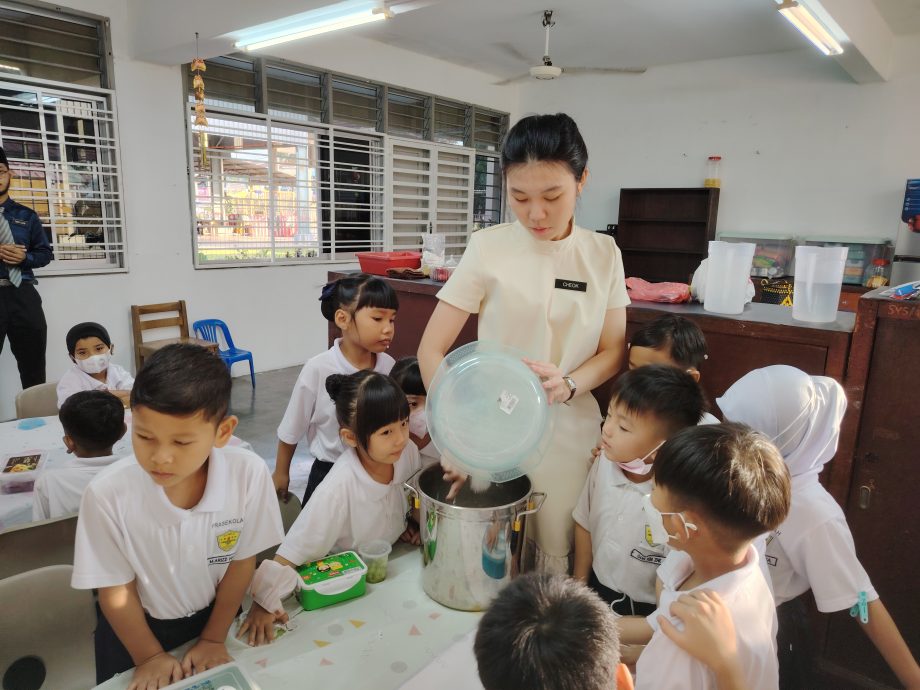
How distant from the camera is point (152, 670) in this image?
98 cm

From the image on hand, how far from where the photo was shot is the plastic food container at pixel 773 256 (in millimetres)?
5680

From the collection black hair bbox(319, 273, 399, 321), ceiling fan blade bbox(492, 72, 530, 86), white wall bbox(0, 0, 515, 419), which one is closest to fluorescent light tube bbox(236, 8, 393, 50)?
white wall bbox(0, 0, 515, 419)

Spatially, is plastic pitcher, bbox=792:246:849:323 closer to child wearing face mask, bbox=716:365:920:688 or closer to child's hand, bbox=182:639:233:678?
child wearing face mask, bbox=716:365:920:688

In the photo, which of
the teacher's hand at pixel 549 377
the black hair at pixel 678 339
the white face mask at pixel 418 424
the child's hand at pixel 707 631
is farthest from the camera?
the white face mask at pixel 418 424

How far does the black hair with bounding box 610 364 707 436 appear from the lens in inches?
47.4

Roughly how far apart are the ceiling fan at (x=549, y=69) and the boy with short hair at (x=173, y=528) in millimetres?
4659

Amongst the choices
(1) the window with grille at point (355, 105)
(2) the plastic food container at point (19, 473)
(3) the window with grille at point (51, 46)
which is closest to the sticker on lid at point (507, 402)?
(2) the plastic food container at point (19, 473)

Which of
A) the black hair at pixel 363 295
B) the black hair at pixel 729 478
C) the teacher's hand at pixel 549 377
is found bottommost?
the black hair at pixel 729 478

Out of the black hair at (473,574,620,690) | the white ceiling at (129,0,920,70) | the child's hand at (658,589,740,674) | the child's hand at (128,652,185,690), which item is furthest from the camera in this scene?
the white ceiling at (129,0,920,70)

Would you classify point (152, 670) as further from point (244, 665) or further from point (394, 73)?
point (394, 73)

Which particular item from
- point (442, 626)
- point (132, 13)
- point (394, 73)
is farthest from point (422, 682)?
point (394, 73)

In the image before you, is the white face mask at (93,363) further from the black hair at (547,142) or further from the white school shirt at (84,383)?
the black hair at (547,142)

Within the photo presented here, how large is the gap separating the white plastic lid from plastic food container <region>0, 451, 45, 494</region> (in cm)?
143

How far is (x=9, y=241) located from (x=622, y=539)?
384cm
